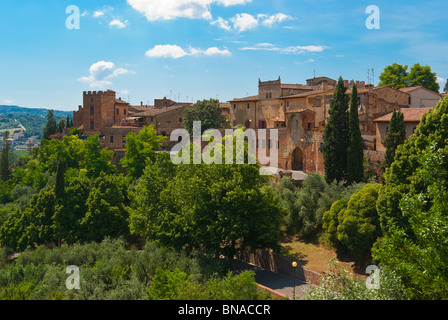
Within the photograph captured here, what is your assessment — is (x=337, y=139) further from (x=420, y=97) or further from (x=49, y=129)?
(x=49, y=129)

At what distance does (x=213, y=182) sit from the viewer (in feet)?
88.0

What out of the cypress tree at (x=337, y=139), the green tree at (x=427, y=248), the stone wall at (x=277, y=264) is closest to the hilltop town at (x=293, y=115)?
the cypress tree at (x=337, y=139)

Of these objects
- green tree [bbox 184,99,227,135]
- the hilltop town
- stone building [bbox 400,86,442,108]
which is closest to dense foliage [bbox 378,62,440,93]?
the hilltop town

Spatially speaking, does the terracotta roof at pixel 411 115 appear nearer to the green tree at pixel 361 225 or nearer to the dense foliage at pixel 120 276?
the green tree at pixel 361 225

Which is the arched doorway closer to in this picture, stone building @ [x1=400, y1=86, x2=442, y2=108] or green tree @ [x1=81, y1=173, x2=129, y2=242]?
stone building @ [x1=400, y1=86, x2=442, y2=108]

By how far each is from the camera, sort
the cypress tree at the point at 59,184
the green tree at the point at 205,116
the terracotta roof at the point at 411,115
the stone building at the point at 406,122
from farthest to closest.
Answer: the green tree at the point at 205,116
the stone building at the point at 406,122
the terracotta roof at the point at 411,115
the cypress tree at the point at 59,184

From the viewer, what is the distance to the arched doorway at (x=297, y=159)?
4325cm

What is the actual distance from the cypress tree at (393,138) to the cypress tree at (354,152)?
6.99ft

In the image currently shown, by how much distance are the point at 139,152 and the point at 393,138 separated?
25.3m

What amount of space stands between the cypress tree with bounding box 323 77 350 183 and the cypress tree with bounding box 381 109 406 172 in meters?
3.45

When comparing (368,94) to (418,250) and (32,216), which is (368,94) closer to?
(418,250)

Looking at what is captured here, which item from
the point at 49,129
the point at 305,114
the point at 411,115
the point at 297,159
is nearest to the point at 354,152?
the point at 411,115

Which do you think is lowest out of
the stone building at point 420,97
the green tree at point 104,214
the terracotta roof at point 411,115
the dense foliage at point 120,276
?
the dense foliage at point 120,276

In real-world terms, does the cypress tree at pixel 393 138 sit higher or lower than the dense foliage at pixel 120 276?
higher
